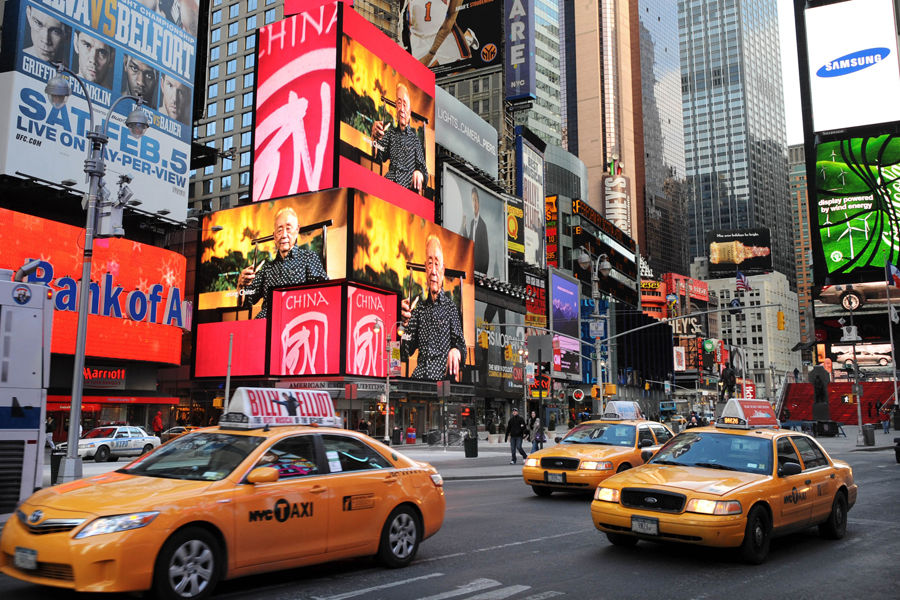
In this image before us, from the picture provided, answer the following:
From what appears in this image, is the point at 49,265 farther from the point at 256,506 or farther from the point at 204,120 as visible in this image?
the point at 204,120

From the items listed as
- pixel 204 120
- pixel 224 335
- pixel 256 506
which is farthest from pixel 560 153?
pixel 256 506

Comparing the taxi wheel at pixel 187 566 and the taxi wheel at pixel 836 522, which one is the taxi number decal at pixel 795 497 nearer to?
the taxi wheel at pixel 836 522

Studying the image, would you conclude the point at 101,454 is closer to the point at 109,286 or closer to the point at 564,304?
the point at 109,286

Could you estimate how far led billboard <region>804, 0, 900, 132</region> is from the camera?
96938 millimetres

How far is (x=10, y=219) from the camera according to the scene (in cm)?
4009

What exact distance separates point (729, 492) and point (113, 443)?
85.7 feet

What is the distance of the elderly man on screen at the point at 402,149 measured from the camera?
6081cm

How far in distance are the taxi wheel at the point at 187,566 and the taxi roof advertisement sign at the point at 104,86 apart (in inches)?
1396

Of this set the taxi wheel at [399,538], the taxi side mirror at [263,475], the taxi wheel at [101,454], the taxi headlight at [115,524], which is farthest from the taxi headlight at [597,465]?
the taxi wheel at [101,454]

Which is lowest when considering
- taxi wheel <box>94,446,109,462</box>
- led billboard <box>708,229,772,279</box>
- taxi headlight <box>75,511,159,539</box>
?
taxi wheel <box>94,446,109,462</box>

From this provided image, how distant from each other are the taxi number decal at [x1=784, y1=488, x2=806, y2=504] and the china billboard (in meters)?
48.8

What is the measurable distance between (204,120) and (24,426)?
81.6 metres

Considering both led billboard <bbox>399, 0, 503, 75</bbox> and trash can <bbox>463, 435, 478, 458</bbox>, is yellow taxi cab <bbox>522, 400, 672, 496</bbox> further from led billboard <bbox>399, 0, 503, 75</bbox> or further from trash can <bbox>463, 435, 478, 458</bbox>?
led billboard <bbox>399, 0, 503, 75</bbox>

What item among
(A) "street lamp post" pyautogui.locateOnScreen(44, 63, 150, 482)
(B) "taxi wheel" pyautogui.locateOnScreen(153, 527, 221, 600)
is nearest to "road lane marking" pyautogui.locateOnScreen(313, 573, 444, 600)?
(B) "taxi wheel" pyautogui.locateOnScreen(153, 527, 221, 600)
